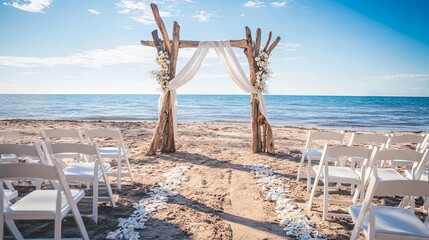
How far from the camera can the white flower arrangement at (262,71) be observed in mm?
6859

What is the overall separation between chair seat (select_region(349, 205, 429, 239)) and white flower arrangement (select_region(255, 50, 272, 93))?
15.8ft

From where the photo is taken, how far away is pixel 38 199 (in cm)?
241

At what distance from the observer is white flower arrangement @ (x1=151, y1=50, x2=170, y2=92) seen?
678 cm

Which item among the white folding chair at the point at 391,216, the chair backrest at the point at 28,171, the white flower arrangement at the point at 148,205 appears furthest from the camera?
the white flower arrangement at the point at 148,205

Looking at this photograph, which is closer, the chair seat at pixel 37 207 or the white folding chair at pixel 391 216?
the white folding chair at pixel 391 216

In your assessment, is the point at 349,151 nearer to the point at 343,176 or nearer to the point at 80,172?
the point at 343,176

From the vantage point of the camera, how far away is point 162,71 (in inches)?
270

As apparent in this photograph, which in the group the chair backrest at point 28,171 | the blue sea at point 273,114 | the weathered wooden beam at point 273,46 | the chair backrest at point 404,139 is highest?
the weathered wooden beam at point 273,46

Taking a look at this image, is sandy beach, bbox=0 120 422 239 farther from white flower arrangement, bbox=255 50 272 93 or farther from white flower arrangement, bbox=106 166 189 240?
white flower arrangement, bbox=255 50 272 93

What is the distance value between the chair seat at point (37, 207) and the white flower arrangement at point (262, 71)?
17.4 feet

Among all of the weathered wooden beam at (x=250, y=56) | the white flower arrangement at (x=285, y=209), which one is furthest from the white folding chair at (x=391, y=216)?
the weathered wooden beam at (x=250, y=56)

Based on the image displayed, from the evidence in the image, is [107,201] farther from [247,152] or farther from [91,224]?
[247,152]

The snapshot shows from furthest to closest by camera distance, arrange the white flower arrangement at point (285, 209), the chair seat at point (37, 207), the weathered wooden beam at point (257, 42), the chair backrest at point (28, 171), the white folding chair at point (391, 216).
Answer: the weathered wooden beam at point (257, 42)
the white flower arrangement at point (285, 209)
the chair seat at point (37, 207)
the chair backrest at point (28, 171)
the white folding chair at point (391, 216)

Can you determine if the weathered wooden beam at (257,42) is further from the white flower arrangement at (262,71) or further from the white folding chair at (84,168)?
the white folding chair at (84,168)
